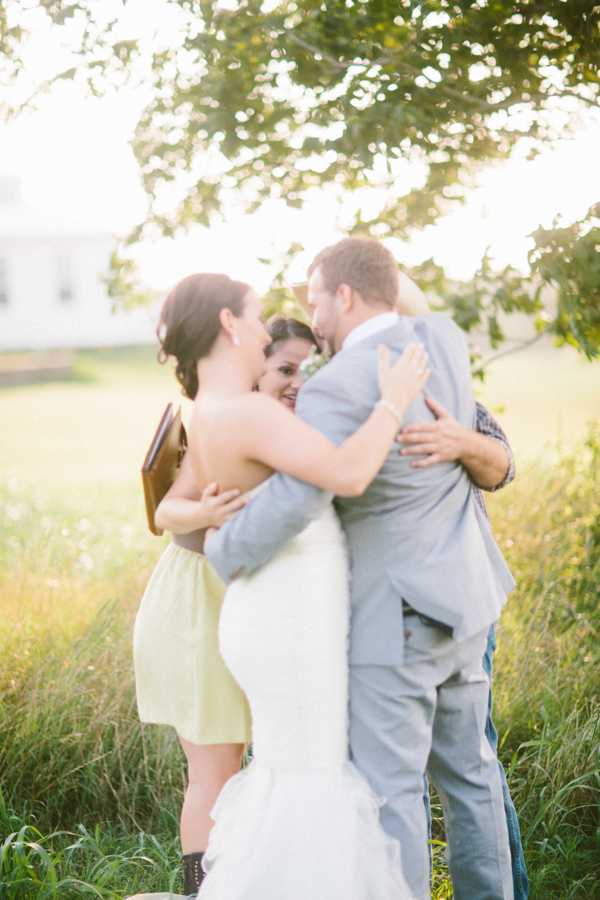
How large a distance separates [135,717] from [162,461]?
1571 millimetres

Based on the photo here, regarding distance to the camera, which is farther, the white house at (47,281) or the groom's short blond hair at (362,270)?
the white house at (47,281)

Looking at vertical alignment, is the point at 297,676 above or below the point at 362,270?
below

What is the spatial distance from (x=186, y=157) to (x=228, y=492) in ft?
10.0

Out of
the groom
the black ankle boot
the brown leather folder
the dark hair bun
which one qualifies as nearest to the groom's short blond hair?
the groom

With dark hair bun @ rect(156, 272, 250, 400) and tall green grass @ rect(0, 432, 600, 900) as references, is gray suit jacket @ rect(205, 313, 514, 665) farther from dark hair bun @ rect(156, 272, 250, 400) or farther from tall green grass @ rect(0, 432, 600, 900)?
tall green grass @ rect(0, 432, 600, 900)

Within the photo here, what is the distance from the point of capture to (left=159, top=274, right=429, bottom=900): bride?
7.20 feet

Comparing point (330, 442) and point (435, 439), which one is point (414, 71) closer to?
point (435, 439)

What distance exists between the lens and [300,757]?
2283mm

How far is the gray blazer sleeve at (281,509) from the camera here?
7.10 feet

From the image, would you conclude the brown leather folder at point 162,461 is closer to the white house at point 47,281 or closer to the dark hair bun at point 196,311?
the dark hair bun at point 196,311

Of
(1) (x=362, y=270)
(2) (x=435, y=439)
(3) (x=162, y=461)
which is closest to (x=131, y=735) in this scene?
(3) (x=162, y=461)

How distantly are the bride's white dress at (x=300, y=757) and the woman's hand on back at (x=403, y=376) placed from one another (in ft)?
1.39

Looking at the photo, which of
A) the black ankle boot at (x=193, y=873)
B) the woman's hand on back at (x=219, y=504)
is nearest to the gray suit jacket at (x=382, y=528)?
the woman's hand on back at (x=219, y=504)

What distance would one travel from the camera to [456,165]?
4527mm
